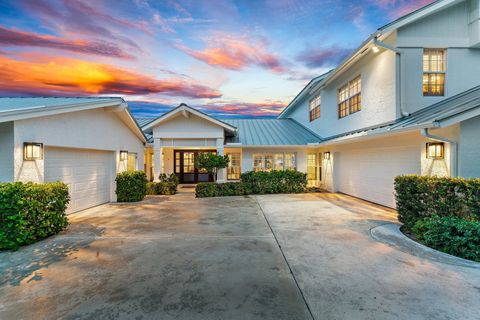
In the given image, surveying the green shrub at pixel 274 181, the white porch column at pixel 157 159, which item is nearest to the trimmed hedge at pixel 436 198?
the green shrub at pixel 274 181

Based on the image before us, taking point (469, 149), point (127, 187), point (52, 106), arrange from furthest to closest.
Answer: point (127, 187)
point (52, 106)
point (469, 149)

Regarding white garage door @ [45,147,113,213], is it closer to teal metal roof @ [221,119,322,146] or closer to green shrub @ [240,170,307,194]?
green shrub @ [240,170,307,194]

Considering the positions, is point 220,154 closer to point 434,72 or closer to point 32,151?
point 32,151

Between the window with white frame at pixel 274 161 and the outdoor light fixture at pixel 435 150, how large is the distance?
7943mm

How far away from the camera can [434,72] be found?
844cm

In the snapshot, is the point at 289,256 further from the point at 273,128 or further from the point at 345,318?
the point at 273,128

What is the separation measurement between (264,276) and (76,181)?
7.92m

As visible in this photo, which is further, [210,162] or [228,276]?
[210,162]

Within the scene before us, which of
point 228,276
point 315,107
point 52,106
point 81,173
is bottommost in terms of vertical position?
point 228,276

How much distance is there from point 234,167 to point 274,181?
12.3 ft

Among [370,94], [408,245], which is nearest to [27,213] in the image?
[408,245]

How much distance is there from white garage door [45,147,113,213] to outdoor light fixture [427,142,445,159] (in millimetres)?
11467

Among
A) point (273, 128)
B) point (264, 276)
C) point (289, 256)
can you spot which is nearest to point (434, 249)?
point (289, 256)

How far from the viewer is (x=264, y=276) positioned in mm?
3504
